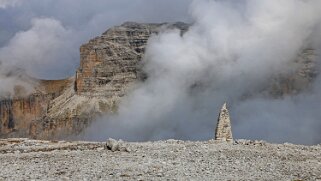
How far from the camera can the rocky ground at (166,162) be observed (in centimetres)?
2334

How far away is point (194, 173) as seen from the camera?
926 inches

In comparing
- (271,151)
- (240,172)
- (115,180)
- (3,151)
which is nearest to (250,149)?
(271,151)

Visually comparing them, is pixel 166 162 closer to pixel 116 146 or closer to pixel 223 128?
pixel 116 146

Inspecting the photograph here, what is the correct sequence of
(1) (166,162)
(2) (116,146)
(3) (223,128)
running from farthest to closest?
(3) (223,128) < (2) (116,146) < (1) (166,162)

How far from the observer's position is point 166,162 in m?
26.1

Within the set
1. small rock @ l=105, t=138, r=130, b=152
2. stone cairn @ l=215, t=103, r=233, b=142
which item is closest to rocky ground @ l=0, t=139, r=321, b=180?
small rock @ l=105, t=138, r=130, b=152

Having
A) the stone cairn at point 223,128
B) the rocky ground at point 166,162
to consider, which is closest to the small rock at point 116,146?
the rocky ground at point 166,162

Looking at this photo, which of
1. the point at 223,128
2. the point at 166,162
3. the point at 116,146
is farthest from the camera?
the point at 223,128

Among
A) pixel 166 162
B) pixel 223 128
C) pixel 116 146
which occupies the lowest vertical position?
pixel 166 162

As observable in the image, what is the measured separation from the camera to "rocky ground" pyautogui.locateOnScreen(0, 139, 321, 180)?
23.3 m

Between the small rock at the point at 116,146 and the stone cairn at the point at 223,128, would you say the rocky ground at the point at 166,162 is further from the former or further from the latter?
the stone cairn at the point at 223,128

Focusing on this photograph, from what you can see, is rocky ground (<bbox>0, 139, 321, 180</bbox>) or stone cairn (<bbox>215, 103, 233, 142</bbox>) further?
stone cairn (<bbox>215, 103, 233, 142</bbox>)

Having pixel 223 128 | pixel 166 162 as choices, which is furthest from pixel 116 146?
pixel 223 128

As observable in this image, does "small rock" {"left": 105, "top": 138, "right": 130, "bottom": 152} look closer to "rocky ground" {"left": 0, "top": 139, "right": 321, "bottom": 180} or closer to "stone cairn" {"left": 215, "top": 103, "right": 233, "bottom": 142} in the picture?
"rocky ground" {"left": 0, "top": 139, "right": 321, "bottom": 180}
